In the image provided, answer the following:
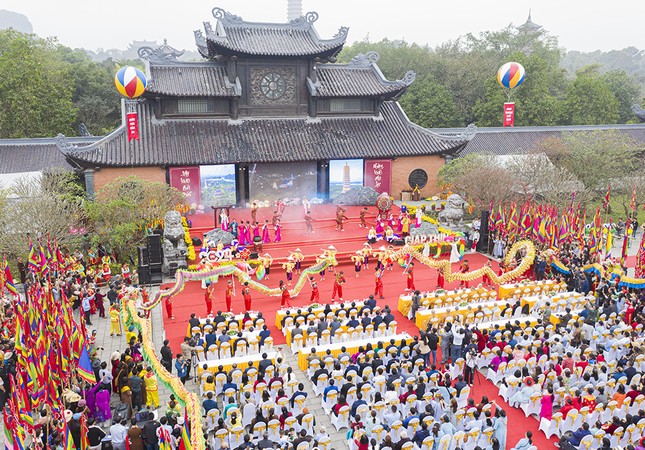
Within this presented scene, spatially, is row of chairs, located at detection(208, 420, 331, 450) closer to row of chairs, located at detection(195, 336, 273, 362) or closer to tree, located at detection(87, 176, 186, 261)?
row of chairs, located at detection(195, 336, 273, 362)

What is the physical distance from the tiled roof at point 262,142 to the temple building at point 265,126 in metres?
0.05

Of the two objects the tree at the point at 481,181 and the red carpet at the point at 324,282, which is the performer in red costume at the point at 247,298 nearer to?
the red carpet at the point at 324,282

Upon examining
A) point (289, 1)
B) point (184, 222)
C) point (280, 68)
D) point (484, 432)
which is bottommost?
point (484, 432)

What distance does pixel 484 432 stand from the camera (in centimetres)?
1049

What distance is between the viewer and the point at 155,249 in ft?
66.4

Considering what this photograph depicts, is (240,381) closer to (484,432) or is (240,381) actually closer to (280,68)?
(484,432)

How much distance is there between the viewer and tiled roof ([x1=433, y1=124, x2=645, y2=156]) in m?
34.8

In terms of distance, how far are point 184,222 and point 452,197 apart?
1234 cm

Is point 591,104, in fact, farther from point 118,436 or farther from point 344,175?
point 118,436

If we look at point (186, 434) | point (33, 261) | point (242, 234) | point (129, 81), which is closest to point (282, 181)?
point (242, 234)

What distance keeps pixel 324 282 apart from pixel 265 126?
12625 millimetres

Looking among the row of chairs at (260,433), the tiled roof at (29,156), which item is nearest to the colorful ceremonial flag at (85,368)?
the row of chairs at (260,433)

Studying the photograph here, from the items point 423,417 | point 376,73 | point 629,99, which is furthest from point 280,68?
point 629,99

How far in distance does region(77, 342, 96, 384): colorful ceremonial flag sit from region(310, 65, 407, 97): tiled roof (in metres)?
21.1
